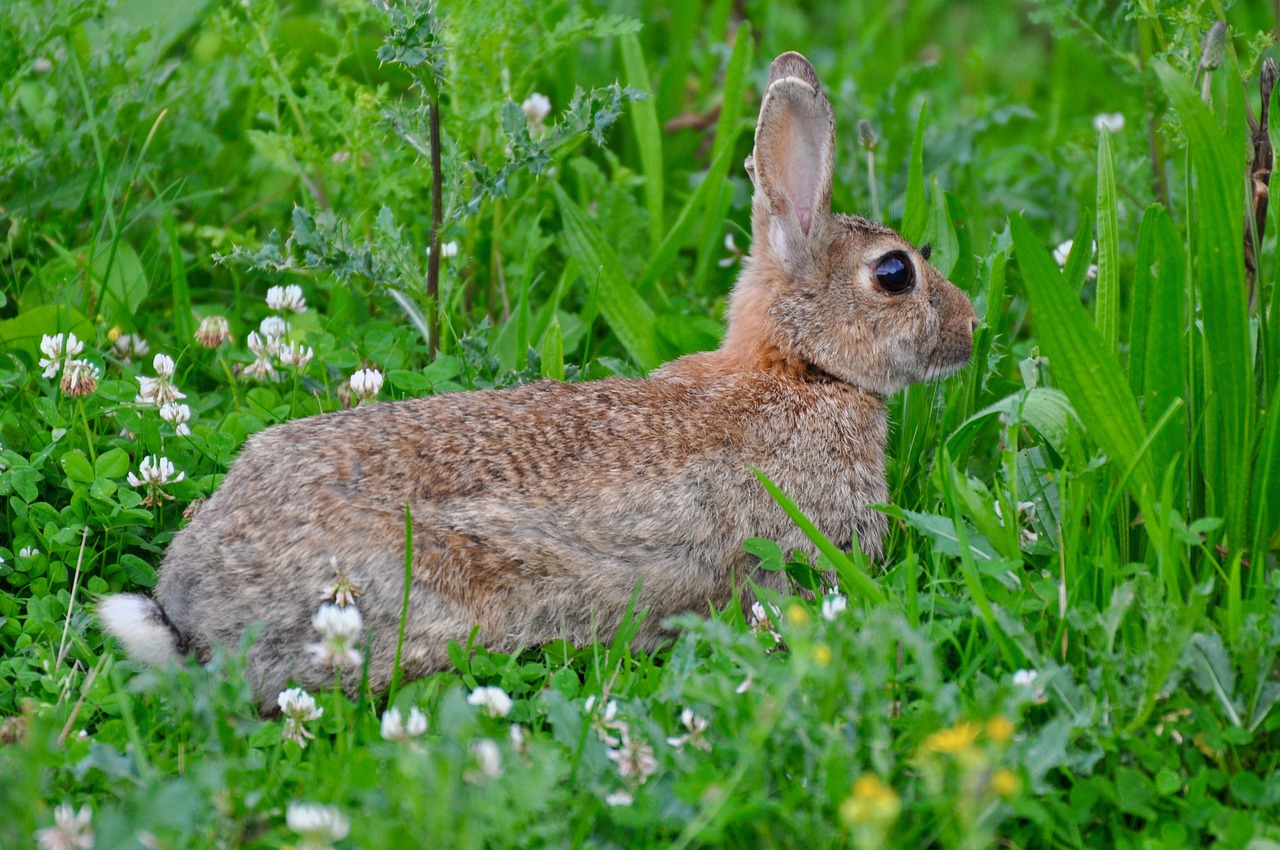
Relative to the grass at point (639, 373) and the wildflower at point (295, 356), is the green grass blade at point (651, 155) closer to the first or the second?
the grass at point (639, 373)

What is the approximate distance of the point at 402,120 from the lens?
17.0 ft

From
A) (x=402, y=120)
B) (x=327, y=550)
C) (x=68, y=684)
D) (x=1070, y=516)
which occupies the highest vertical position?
(x=402, y=120)

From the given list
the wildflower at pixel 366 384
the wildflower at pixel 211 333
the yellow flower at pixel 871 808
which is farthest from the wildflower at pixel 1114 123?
the yellow flower at pixel 871 808

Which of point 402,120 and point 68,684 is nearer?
point 68,684

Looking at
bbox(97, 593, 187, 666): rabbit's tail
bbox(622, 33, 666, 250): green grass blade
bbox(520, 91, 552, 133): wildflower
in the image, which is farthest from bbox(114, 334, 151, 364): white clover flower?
bbox(622, 33, 666, 250): green grass blade

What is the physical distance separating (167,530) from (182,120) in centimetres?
231

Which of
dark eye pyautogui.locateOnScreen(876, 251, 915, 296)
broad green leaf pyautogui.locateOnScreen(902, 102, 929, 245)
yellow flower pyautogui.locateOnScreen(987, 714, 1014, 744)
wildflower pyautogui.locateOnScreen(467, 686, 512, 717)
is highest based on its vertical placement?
broad green leaf pyautogui.locateOnScreen(902, 102, 929, 245)

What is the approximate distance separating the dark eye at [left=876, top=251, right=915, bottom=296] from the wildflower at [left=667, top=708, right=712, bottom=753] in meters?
2.18

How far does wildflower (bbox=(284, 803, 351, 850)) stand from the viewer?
274 cm

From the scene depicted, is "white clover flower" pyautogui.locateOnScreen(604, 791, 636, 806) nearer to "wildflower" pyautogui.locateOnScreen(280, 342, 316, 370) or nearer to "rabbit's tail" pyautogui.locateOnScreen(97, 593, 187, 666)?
"rabbit's tail" pyautogui.locateOnScreen(97, 593, 187, 666)

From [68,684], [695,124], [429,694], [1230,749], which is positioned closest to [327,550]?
[429,694]

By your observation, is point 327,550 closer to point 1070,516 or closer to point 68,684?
point 68,684

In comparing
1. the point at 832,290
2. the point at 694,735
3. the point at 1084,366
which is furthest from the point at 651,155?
the point at 694,735

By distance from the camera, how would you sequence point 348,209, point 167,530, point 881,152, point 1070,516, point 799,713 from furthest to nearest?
point 881,152
point 348,209
point 167,530
point 1070,516
point 799,713
